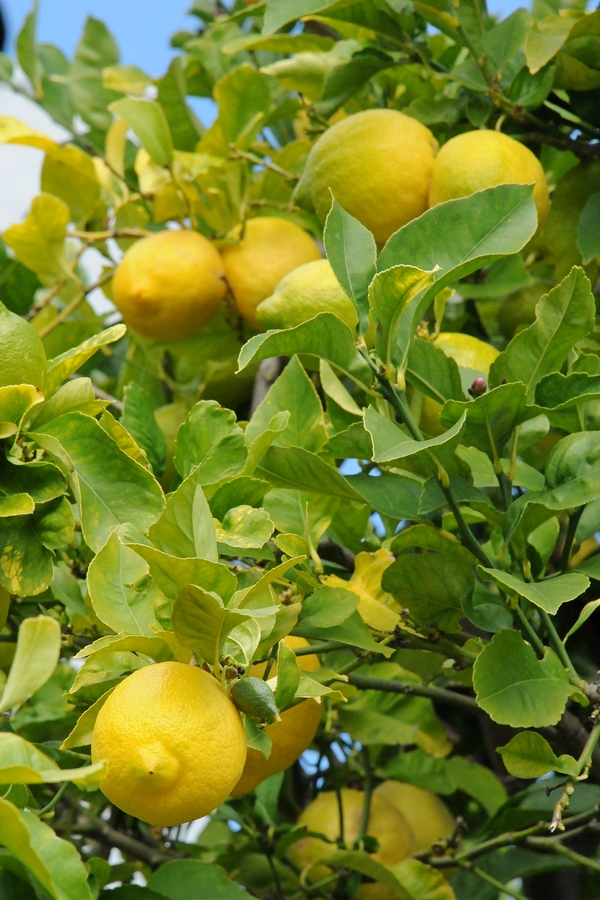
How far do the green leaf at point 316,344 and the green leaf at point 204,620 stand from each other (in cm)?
17

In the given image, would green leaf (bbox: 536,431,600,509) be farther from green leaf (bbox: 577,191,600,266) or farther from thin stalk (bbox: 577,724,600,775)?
green leaf (bbox: 577,191,600,266)

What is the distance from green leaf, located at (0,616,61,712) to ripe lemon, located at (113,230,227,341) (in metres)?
0.78

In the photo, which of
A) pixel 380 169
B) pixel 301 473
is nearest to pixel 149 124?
pixel 380 169

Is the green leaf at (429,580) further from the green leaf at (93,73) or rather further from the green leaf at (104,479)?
the green leaf at (93,73)

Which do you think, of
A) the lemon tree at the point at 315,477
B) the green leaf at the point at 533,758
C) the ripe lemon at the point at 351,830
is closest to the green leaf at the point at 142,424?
the lemon tree at the point at 315,477

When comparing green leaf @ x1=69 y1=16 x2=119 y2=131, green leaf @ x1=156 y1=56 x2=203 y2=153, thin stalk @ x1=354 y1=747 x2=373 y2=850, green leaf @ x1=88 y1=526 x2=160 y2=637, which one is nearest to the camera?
green leaf @ x1=88 y1=526 x2=160 y2=637

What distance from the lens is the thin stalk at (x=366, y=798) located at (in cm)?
126

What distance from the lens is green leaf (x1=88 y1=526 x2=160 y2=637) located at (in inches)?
28.6

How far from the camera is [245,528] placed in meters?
0.78

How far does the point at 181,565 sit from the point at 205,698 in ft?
0.29

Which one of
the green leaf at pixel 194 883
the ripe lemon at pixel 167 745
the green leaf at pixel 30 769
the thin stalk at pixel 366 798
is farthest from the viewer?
the thin stalk at pixel 366 798

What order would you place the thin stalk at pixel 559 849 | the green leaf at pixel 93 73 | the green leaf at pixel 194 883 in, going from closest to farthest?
the green leaf at pixel 194 883 < the thin stalk at pixel 559 849 < the green leaf at pixel 93 73

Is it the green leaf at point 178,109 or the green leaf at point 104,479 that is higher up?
the green leaf at point 178,109

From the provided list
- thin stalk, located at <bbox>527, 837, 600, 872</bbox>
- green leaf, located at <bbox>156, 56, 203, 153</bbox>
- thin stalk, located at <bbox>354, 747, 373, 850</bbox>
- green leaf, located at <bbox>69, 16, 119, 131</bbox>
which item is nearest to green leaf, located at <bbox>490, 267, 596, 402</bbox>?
thin stalk, located at <bbox>527, 837, 600, 872</bbox>
